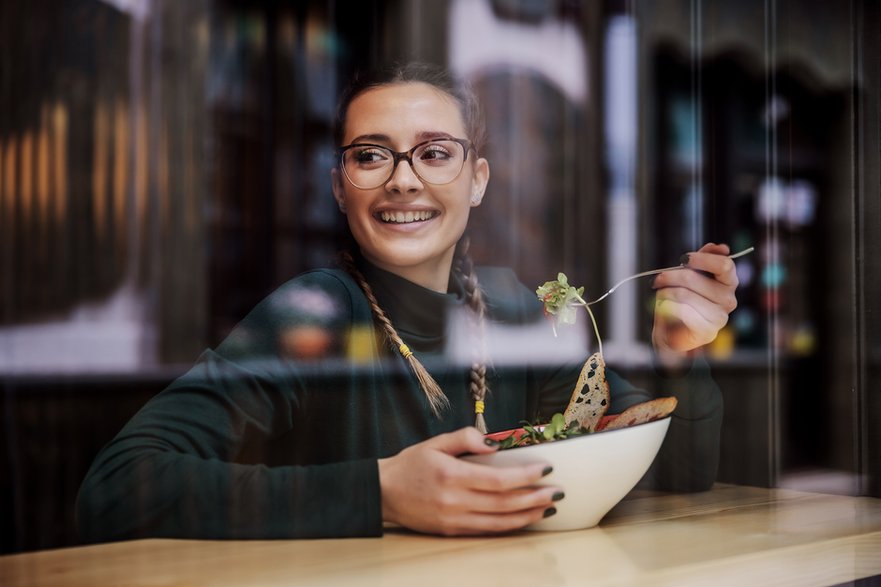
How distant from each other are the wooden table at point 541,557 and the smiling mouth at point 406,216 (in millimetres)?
368

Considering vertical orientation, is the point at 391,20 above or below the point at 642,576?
above

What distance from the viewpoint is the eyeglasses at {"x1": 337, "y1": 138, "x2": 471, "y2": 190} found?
1.04 meters

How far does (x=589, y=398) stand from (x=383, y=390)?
26 cm

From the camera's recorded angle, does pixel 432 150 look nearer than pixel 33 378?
No

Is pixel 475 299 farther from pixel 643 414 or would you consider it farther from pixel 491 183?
pixel 643 414

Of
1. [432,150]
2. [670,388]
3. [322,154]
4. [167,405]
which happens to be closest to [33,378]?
[167,405]

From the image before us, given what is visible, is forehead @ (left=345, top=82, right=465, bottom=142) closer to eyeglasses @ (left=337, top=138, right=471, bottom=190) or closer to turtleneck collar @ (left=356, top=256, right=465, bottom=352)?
eyeglasses @ (left=337, top=138, right=471, bottom=190)

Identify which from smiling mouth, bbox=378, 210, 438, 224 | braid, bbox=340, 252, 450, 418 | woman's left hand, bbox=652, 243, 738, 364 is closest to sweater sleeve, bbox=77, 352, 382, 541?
braid, bbox=340, 252, 450, 418

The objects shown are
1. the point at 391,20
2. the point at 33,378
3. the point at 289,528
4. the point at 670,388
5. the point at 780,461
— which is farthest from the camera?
the point at 780,461

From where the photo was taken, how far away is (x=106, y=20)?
85cm

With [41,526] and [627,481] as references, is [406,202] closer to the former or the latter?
[627,481]

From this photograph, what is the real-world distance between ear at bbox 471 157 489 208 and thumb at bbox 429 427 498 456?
31 centimetres

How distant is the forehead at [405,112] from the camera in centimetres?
104

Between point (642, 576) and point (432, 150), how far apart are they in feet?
1.77
